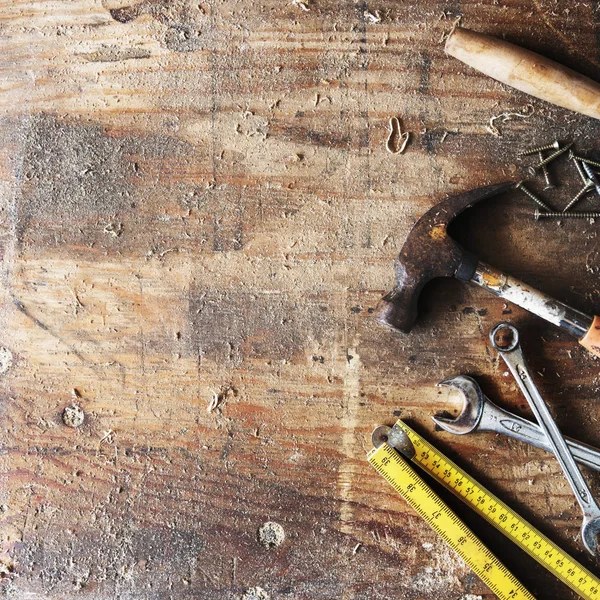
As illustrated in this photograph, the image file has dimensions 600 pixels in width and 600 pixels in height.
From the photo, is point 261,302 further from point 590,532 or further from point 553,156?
point 590,532

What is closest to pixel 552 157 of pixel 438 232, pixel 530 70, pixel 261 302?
pixel 530 70

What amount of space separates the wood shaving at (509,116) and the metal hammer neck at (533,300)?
45 centimetres

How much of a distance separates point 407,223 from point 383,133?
0.30 meters

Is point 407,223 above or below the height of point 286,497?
above

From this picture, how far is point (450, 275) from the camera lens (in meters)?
1.55

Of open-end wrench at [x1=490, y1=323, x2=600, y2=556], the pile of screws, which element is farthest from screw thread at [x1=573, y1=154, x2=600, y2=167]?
open-end wrench at [x1=490, y1=323, x2=600, y2=556]

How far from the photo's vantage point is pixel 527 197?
165 centimetres

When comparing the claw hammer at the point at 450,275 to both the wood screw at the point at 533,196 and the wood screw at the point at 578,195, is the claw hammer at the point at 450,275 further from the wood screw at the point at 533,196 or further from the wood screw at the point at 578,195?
the wood screw at the point at 578,195

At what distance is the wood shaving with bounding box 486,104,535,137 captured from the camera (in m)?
1.66

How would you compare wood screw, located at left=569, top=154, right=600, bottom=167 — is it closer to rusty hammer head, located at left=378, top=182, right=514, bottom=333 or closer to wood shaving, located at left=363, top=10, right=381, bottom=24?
rusty hammer head, located at left=378, top=182, right=514, bottom=333

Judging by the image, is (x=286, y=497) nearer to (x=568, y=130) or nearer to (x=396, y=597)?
(x=396, y=597)

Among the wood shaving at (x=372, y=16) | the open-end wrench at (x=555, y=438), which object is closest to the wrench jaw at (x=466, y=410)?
the open-end wrench at (x=555, y=438)

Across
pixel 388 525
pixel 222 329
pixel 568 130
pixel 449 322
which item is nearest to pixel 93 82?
pixel 222 329

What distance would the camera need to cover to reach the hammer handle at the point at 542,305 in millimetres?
1512
